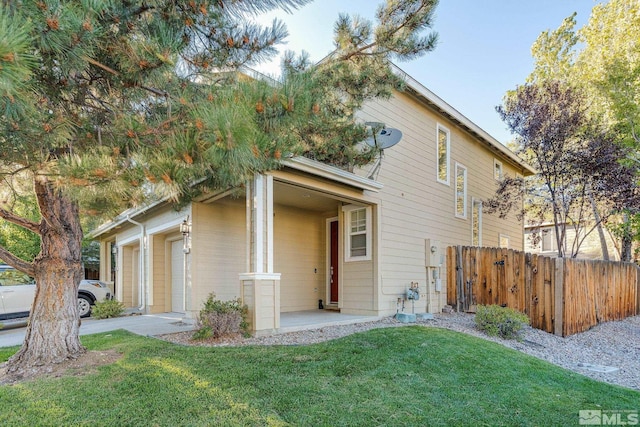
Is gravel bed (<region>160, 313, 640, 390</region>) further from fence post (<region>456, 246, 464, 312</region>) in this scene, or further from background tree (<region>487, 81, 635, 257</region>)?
background tree (<region>487, 81, 635, 257</region>)

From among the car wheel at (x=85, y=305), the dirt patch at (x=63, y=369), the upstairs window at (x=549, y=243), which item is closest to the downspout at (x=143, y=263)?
the car wheel at (x=85, y=305)

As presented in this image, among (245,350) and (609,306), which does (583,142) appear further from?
(245,350)

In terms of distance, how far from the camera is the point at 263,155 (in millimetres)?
2922

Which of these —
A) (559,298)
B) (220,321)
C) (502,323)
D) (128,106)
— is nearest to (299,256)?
(220,321)

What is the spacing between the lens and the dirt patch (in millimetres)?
3793

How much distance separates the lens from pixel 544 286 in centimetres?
762

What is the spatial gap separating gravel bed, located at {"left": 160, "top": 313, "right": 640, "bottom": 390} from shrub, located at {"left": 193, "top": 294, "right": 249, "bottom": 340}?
122mm

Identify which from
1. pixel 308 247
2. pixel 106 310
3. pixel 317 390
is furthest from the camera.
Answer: pixel 308 247

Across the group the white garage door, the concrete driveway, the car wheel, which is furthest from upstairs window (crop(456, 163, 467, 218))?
the car wheel

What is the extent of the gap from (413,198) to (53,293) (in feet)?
24.2

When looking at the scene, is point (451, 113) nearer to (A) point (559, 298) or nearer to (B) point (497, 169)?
(B) point (497, 169)

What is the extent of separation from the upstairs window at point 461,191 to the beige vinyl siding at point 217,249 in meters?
6.34

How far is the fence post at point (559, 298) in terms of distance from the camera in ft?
23.6

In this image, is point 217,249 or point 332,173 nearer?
point 332,173
